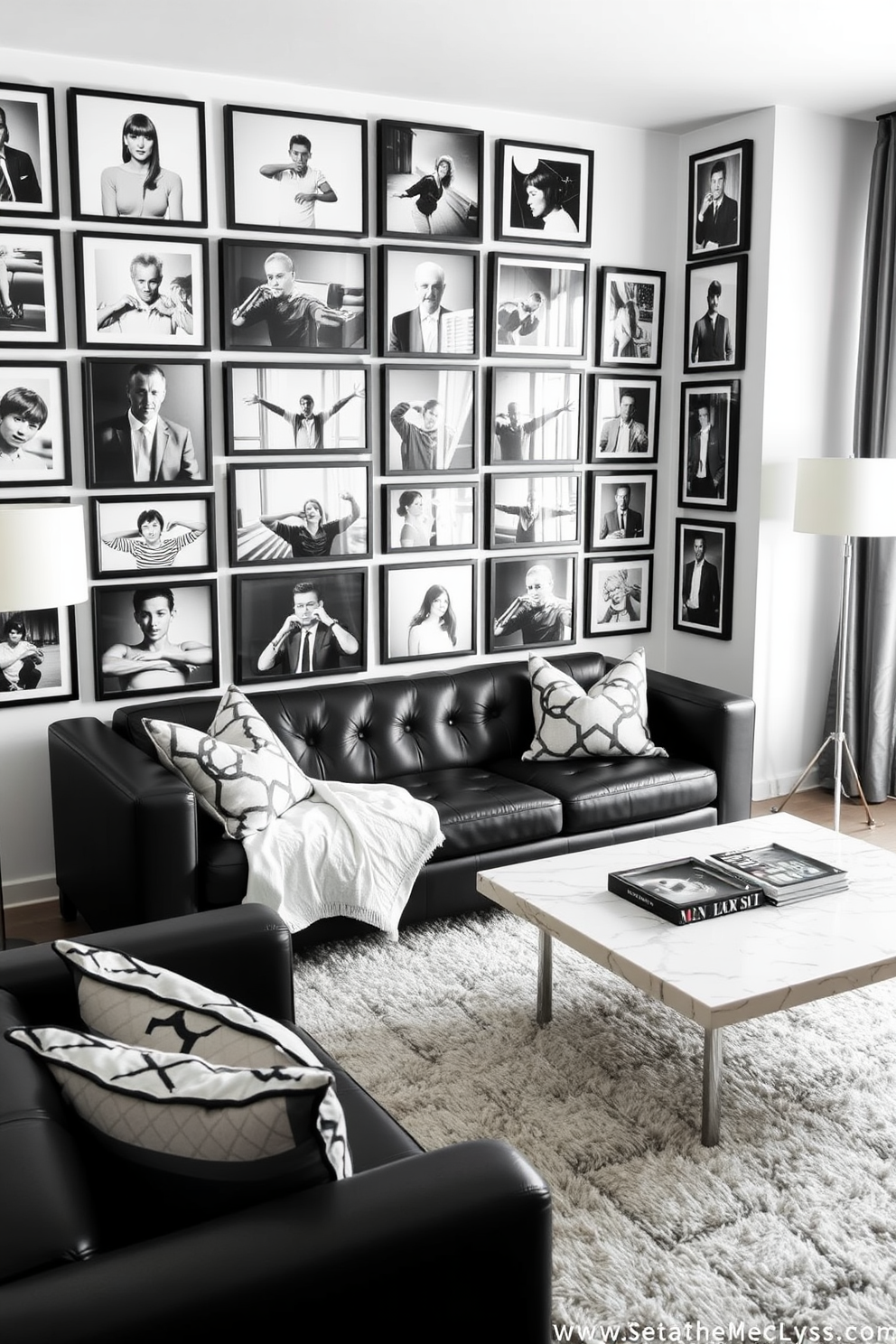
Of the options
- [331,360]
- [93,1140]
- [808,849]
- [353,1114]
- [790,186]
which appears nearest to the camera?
[93,1140]

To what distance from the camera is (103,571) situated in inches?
158

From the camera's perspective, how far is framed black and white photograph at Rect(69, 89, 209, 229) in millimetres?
3746

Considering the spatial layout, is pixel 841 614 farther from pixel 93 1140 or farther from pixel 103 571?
pixel 93 1140

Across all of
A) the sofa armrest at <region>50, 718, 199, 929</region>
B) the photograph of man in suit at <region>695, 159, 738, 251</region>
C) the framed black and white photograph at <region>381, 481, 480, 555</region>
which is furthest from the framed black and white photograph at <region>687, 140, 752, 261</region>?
the sofa armrest at <region>50, 718, 199, 929</region>

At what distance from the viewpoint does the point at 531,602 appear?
4.93 m

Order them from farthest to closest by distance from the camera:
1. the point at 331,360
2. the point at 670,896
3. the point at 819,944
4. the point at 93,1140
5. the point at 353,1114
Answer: the point at 331,360
the point at 670,896
the point at 819,944
the point at 353,1114
the point at 93,1140

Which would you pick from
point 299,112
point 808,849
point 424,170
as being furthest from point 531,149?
point 808,849

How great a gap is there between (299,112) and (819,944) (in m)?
3.15

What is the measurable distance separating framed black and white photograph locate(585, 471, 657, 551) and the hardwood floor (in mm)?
1246

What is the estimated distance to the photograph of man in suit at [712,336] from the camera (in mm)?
4816

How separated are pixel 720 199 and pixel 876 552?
1.53 meters

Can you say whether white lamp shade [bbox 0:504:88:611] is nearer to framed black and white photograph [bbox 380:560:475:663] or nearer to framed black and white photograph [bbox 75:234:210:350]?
framed black and white photograph [bbox 75:234:210:350]

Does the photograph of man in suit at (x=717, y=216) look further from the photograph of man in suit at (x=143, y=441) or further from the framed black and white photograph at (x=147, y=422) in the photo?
the photograph of man in suit at (x=143, y=441)

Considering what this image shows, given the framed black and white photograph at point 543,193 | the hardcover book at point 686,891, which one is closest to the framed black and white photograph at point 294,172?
the framed black and white photograph at point 543,193
